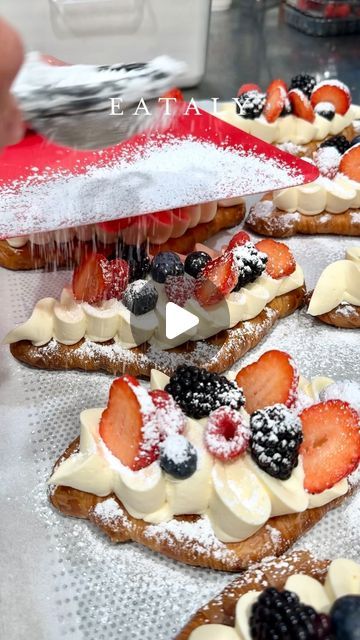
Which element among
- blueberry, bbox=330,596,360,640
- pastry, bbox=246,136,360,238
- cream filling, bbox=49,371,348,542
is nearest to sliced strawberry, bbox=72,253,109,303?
cream filling, bbox=49,371,348,542

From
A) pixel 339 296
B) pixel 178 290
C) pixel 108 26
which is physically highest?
pixel 108 26

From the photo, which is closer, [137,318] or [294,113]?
[137,318]


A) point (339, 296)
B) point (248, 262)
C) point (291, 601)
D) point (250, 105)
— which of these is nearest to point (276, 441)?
point (291, 601)

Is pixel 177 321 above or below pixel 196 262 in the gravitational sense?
below

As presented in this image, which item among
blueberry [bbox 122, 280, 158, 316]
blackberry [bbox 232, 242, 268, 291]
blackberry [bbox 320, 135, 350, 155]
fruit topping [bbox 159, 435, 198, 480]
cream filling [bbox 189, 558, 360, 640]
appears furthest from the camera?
blackberry [bbox 320, 135, 350, 155]

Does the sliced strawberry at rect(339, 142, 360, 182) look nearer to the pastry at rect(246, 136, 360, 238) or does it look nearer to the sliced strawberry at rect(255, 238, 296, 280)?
the pastry at rect(246, 136, 360, 238)

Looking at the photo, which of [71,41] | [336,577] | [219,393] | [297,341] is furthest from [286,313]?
[71,41]

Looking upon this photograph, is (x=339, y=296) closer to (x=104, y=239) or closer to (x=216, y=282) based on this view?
(x=216, y=282)
